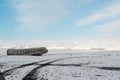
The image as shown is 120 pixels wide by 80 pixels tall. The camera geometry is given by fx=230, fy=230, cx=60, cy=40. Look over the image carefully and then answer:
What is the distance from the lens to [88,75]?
82.0ft

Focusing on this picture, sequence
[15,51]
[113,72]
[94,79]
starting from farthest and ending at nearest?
[15,51] < [113,72] < [94,79]

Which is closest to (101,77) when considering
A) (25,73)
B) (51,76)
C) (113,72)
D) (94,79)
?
(94,79)

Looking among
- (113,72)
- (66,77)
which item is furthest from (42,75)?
(113,72)

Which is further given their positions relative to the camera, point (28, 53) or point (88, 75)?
point (28, 53)

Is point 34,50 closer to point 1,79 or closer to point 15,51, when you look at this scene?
point 15,51

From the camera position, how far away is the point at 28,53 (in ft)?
201

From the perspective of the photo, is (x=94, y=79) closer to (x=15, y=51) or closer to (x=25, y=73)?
(x=25, y=73)

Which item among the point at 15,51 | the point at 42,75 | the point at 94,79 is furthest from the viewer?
the point at 15,51

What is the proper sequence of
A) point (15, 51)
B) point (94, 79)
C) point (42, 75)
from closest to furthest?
point (94, 79) → point (42, 75) → point (15, 51)

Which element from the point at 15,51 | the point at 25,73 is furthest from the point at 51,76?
the point at 15,51

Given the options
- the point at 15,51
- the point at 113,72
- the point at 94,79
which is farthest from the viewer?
the point at 15,51

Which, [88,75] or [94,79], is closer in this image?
[94,79]

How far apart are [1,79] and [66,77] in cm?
664

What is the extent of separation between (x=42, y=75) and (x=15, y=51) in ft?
117
